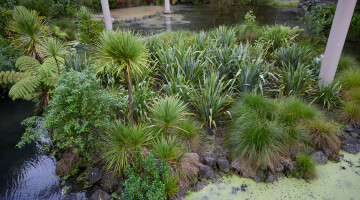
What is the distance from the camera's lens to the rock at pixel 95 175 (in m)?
2.99

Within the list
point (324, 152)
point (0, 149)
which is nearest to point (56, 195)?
point (0, 149)

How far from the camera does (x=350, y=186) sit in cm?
291

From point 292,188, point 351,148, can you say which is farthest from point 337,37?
point 292,188

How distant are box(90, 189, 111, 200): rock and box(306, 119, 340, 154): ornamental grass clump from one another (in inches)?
108

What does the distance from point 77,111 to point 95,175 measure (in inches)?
33.0

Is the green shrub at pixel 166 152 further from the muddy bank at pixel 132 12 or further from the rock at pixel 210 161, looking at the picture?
the muddy bank at pixel 132 12

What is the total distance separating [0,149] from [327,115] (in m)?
5.19

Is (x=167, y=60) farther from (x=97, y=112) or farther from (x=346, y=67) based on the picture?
(x=346, y=67)

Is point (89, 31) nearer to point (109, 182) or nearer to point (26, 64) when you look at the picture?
point (26, 64)

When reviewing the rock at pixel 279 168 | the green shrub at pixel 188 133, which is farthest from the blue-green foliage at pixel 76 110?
the rock at pixel 279 168

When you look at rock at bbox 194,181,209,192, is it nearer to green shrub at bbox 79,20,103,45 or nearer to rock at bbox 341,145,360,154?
rock at bbox 341,145,360,154

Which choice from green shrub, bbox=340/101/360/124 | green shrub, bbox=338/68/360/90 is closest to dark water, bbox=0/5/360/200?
green shrub, bbox=338/68/360/90

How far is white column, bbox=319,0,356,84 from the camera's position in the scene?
3809mm

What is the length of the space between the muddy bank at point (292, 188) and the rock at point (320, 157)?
0.11m
